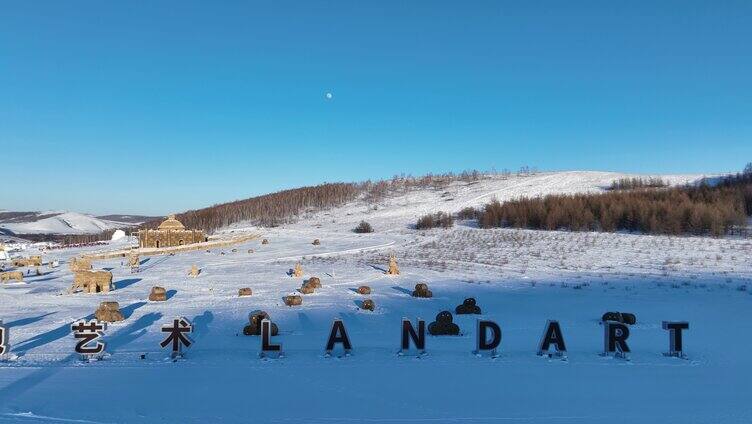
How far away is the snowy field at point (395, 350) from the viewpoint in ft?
28.7

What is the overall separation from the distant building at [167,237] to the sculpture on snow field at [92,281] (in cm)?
3002

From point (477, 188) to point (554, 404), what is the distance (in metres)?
89.6

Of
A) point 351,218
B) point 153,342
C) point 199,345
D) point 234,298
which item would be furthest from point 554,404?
point 351,218

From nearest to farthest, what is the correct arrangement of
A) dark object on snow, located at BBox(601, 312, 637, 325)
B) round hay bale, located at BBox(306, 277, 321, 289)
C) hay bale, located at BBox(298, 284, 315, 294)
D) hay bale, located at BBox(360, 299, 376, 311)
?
1. dark object on snow, located at BBox(601, 312, 637, 325)
2. hay bale, located at BBox(360, 299, 376, 311)
3. hay bale, located at BBox(298, 284, 315, 294)
4. round hay bale, located at BBox(306, 277, 321, 289)

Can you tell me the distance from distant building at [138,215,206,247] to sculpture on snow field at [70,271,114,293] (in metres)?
30.0

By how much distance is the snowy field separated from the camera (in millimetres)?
8734

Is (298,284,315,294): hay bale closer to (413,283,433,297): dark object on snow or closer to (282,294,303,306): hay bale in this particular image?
(282,294,303,306): hay bale

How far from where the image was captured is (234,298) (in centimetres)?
2106

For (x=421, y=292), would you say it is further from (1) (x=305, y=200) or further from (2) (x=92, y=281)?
(1) (x=305, y=200)

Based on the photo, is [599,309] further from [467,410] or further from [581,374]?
[467,410]

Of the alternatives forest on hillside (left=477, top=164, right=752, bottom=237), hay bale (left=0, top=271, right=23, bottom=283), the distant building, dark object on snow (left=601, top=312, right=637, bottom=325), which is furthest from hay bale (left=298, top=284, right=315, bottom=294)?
forest on hillside (left=477, top=164, right=752, bottom=237)

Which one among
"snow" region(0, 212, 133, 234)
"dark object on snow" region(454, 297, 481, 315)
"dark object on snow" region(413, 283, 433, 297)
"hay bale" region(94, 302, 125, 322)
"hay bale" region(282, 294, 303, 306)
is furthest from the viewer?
"snow" region(0, 212, 133, 234)

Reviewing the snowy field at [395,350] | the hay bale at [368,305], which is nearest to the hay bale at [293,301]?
the snowy field at [395,350]

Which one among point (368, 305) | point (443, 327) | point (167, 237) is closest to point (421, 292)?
point (368, 305)
